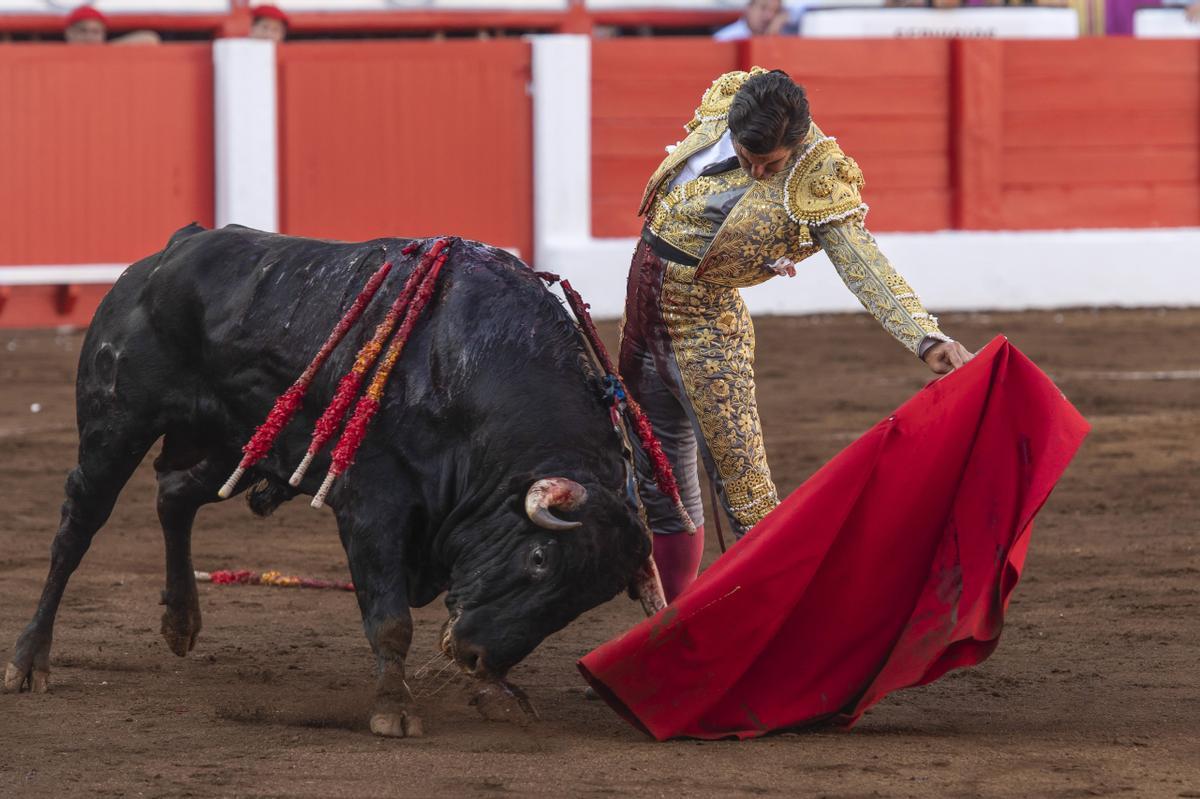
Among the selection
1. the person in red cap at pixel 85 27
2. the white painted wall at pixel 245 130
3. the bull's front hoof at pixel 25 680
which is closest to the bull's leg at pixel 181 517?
the bull's front hoof at pixel 25 680

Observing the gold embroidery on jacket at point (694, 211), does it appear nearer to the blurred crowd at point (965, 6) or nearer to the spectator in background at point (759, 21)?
the blurred crowd at point (965, 6)

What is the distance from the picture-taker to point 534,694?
3.57 metres

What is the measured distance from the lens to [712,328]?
3.48 meters

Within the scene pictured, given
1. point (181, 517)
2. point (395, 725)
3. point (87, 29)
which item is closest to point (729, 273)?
point (395, 725)

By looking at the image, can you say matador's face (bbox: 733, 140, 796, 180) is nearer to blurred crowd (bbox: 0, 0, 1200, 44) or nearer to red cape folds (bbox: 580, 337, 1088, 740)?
red cape folds (bbox: 580, 337, 1088, 740)

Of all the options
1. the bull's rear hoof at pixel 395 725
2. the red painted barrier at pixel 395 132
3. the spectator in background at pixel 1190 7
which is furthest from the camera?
the spectator in background at pixel 1190 7

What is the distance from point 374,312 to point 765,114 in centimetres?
75

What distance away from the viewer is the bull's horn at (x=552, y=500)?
3.00 m

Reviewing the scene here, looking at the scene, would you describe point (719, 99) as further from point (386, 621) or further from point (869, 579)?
point (386, 621)

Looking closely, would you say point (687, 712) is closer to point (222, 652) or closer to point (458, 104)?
point (222, 652)

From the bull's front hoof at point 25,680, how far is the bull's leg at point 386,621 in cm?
70

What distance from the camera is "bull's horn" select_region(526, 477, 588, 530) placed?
9.86ft

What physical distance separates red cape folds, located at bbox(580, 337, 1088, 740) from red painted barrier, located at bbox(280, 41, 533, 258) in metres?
6.95

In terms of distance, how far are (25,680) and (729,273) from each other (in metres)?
1.46
